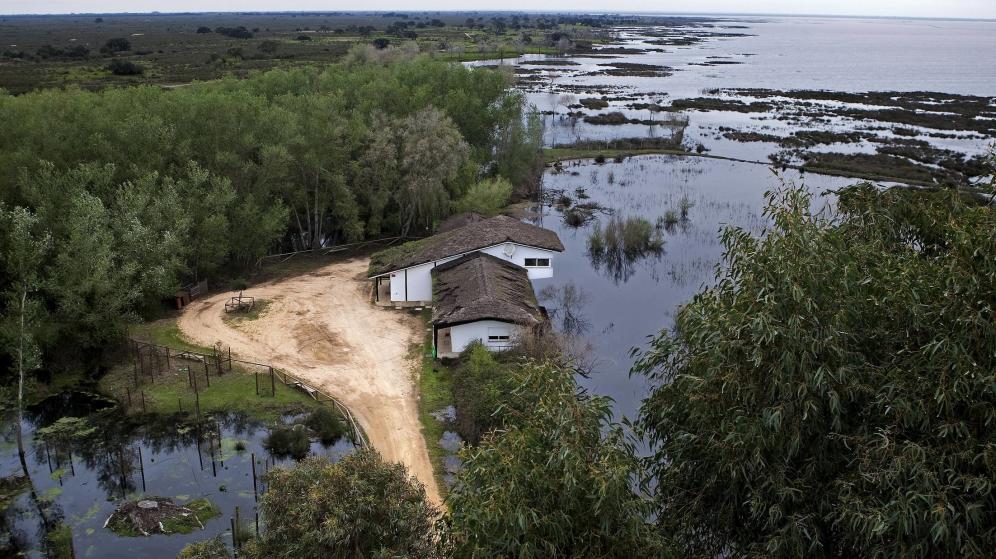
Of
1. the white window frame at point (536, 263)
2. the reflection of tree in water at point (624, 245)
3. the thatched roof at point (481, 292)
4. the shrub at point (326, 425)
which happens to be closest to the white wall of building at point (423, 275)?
the white window frame at point (536, 263)

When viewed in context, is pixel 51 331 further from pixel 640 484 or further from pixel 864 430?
pixel 864 430

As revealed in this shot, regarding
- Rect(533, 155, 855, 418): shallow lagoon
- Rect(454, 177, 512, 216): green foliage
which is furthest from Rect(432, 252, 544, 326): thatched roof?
Rect(454, 177, 512, 216): green foliage

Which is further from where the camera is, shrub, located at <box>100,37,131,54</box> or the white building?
shrub, located at <box>100,37,131,54</box>

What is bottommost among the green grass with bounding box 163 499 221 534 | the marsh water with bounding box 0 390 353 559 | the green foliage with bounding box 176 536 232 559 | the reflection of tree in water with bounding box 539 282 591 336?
the marsh water with bounding box 0 390 353 559

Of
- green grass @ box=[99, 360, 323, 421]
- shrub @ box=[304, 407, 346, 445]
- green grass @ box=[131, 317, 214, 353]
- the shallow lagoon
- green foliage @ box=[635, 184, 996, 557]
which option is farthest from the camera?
the shallow lagoon

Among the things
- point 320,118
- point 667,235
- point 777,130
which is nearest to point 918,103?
point 777,130

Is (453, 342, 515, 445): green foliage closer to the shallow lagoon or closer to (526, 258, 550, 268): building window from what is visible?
the shallow lagoon

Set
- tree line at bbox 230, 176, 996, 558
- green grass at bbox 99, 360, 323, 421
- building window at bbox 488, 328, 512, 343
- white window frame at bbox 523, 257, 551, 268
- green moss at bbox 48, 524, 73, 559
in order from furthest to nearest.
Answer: white window frame at bbox 523, 257, 551, 268 → building window at bbox 488, 328, 512, 343 → green grass at bbox 99, 360, 323, 421 → green moss at bbox 48, 524, 73, 559 → tree line at bbox 230, 176, 996, 558

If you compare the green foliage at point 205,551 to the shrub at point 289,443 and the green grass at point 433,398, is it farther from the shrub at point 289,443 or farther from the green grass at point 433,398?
the shrub at point 289,443
